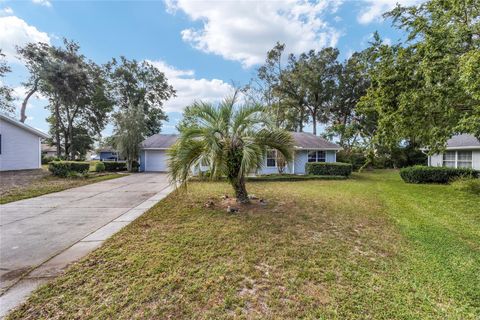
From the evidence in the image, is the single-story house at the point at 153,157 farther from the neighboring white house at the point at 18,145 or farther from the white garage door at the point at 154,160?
the neighboring white house at the point at 18,145

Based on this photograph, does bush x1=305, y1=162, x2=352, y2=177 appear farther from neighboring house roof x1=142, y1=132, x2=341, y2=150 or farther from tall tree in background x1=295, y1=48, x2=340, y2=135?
tall tree in background x1=295, y1=48, x2=340, y2=135

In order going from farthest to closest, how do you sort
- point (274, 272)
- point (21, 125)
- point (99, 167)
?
point (99, 167), point (21, 125), point (274, 272)

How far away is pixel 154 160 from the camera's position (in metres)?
20.5

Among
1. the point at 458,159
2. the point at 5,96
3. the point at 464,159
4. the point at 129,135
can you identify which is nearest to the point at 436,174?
the point at 464,159

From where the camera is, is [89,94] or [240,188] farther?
[89,94]

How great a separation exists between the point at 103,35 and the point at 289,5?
956 centimetres

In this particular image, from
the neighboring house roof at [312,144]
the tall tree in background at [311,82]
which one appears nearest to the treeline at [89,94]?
the neighboring house roof at [312,144]

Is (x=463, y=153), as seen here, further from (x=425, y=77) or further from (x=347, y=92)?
(x=347, y=92)

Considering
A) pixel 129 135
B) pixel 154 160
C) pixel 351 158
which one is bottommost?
pixel 154 160

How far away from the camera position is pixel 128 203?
7.65m

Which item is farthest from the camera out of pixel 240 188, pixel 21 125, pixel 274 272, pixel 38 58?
pixel 38 58

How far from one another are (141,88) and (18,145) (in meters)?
17.7

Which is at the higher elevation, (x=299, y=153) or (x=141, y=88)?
(x=141, y=88)

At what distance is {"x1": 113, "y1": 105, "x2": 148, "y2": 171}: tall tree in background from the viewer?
19.2 m
